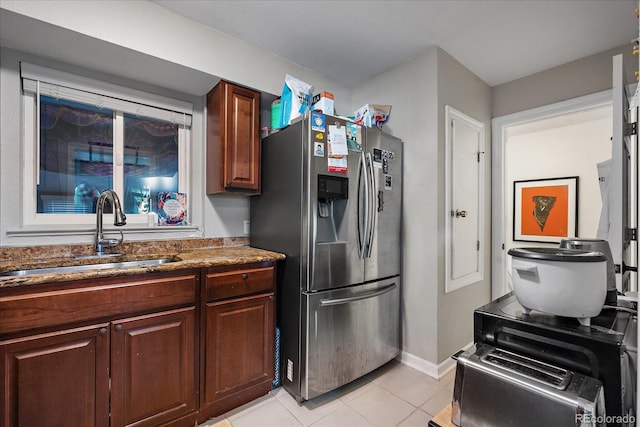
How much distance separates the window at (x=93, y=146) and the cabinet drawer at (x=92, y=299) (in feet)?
2.61

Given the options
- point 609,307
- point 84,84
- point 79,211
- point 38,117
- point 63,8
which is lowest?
point 609,307

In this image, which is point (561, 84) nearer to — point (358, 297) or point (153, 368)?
point (358, 297)

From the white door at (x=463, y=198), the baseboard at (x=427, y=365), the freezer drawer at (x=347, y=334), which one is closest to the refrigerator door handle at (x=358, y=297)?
→ the freezer drawer at (x=347, y=334)

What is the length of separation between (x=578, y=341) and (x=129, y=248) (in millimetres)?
2333

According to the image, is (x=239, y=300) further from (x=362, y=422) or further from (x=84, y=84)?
(x=84, y=84)

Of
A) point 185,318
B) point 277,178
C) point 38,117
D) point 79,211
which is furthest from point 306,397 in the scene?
point 38,117

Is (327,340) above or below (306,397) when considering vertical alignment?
above

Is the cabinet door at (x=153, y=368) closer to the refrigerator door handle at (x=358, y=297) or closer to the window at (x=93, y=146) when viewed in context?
the refrigerator door handle at (x=358, y=297)

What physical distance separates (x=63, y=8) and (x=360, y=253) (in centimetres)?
217

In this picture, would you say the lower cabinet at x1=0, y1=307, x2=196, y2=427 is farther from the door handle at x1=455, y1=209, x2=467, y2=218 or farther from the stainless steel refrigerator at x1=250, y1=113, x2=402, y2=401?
the door handle at x1=455, y1=209, x2=467, y2=218

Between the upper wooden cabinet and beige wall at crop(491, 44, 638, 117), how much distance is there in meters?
2.39

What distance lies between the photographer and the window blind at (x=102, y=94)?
5.77 feet

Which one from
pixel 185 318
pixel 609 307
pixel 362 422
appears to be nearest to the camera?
pixel 609 307

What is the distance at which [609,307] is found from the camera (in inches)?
40.1
